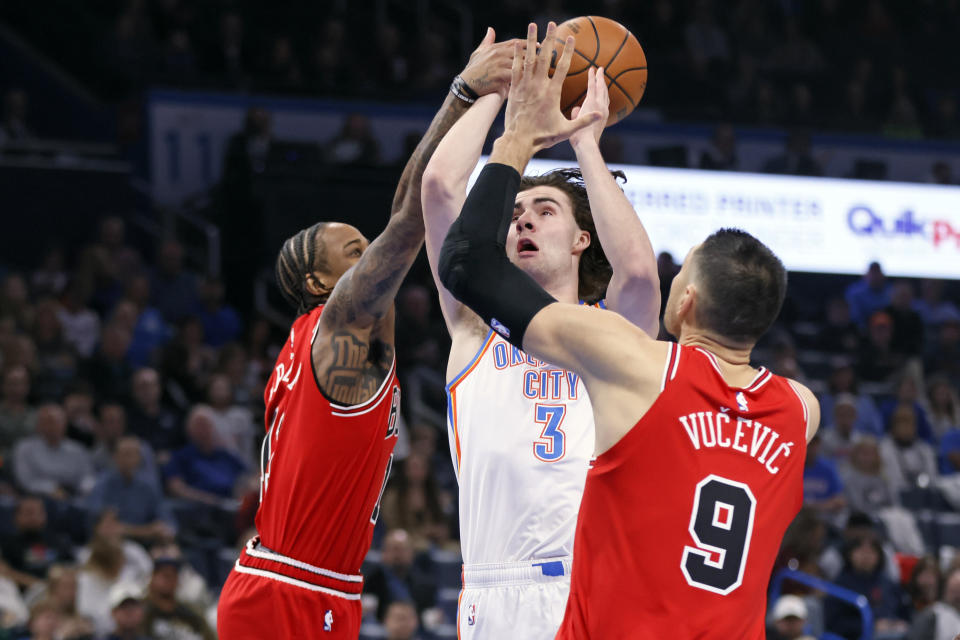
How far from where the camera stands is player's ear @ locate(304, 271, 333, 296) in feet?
16.9

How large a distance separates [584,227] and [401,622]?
18.6ft

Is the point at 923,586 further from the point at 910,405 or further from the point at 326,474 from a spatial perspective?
the point at 326,474

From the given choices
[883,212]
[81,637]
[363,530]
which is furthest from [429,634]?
[883,212]

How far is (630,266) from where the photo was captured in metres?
3.92

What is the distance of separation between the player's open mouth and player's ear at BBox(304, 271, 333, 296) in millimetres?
861

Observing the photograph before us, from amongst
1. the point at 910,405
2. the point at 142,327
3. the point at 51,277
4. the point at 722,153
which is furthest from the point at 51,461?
the point at 722,153

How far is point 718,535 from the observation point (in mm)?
3311

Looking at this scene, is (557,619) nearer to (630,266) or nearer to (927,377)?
(630,266)

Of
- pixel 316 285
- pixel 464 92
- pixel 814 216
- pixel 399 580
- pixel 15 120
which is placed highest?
pixel 15 120

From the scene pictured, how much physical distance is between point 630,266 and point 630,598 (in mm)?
1076

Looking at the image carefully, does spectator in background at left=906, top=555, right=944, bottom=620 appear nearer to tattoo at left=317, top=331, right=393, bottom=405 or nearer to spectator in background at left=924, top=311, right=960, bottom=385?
spectator in background at left=924, top=311, right=960, bottom=385

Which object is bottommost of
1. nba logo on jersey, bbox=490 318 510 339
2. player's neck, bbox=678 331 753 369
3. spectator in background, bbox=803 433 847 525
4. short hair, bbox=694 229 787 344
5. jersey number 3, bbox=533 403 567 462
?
spectator in background, bbox=803 433 847 525

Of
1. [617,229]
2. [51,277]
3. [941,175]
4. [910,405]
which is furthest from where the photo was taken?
[941,175]

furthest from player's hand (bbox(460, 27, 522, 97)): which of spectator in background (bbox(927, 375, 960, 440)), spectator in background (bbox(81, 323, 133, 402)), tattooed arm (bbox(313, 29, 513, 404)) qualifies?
spectator in background (bbox(927, 375, 960, 440))
